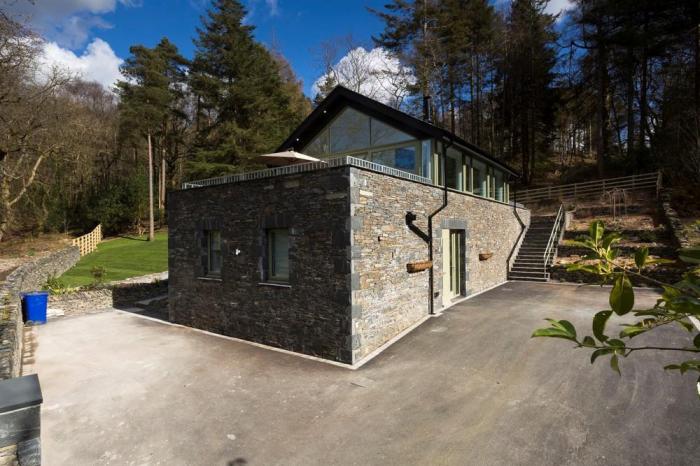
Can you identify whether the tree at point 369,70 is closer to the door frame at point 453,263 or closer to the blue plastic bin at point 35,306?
the door frame at point 453,263

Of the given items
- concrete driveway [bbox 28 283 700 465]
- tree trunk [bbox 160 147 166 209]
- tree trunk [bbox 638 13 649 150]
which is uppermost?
tree trunk [bbox 638 13 649 150]

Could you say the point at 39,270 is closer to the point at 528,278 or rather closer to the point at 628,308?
the point at 628,308

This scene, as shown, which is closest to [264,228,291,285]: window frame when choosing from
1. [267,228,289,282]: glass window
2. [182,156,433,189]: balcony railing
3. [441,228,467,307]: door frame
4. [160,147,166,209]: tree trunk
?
[267,228,289,282]: glass window

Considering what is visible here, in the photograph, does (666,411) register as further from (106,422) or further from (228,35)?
(228,35)

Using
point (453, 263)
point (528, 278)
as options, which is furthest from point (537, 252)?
point (453, 263)

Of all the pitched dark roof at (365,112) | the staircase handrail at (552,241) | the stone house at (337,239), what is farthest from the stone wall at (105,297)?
the staircase handrail at (552,241)

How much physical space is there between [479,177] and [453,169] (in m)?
2.77

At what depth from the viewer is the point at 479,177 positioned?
13695mm

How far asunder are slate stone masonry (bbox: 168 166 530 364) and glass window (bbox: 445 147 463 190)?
0.83m

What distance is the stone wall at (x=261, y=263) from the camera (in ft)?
23.0

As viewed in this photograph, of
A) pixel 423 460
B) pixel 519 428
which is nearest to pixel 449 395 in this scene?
pixel 519 428

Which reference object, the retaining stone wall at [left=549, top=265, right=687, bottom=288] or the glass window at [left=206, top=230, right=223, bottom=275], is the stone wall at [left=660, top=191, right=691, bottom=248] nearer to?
the retaining stone wall at [left=549, top=265, right=687, bottom=288]

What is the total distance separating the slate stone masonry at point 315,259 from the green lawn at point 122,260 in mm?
7703

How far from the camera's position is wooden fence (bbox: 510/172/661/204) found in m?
20.9
